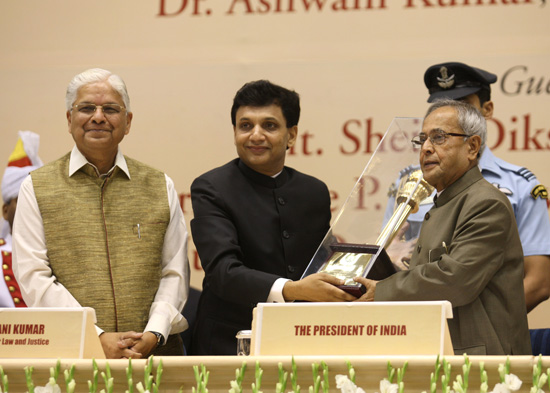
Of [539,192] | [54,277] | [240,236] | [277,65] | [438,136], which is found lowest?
[54,277]

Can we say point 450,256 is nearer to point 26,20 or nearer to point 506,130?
point 506,130

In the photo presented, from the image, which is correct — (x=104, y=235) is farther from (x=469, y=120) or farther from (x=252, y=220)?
(x=469, y=120)

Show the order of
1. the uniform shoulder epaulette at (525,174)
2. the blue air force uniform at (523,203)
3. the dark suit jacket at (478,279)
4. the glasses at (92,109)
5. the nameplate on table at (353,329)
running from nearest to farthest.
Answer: the nameplate on table at (353,329) < the dark suit jacket at (478,279) < the glasses at (92,109) < the blue air force uniform at (523,203) < the uniform shoulder epaulette at (525,174)

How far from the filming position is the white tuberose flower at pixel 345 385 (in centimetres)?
157

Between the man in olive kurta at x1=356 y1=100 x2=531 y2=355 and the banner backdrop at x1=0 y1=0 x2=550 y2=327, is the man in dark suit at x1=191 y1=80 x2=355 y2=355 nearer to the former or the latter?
the man in olive kurta at x1=356 y1=100 x2=531 y2=355

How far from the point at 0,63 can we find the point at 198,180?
1789 millimetres

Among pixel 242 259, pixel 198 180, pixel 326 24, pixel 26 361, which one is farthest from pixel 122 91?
pixel 326 24

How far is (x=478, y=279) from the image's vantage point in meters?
2.07

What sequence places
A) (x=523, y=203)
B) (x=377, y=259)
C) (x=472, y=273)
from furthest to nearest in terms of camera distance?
(x=523, y=203), (x=377, y=259), (x=472, y=273)

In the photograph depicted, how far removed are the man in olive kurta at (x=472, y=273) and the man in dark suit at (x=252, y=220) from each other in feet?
1.32

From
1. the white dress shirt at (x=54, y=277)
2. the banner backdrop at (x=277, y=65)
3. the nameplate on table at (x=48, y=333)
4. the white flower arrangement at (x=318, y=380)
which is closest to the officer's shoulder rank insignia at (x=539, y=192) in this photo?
the banner backdrop at (x=277, y=65)

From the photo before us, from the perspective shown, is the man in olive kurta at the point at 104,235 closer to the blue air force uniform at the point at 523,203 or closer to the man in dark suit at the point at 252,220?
the man in dark suit at the point at 252,220

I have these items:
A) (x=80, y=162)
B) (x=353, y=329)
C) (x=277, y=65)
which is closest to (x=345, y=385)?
(x=353, y=329)

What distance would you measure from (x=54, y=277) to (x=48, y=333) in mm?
590
